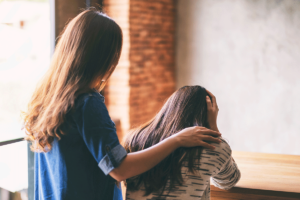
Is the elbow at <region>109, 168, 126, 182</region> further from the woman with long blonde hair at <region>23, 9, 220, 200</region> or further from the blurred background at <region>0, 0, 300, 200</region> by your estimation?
the blurred background at <region>0, 0, 300, 200</region>

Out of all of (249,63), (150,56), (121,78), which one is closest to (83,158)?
(121,78)

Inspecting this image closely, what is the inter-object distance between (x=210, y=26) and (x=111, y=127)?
270 cm

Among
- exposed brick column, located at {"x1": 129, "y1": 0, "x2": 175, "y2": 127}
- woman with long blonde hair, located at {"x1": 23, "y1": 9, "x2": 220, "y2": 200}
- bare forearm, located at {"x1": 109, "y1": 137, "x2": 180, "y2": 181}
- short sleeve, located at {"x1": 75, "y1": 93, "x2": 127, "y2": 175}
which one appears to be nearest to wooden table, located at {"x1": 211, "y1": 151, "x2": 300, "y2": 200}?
woman with long blonde hair, located at {"x1": 23, "y1": 9, "x2": 220, "y2": 200}

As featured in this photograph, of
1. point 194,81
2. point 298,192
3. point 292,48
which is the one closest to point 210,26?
point 194,81

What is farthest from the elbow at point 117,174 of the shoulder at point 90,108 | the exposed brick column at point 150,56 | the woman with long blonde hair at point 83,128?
the exposed brick column at point 150,56

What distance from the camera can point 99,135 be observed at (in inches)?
34.2

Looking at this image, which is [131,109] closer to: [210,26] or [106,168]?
[210,26]

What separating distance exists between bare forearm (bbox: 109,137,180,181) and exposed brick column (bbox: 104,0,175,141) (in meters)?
1.95

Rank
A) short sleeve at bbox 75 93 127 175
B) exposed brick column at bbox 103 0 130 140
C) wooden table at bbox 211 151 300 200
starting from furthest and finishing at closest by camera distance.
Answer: exposed brick column at bbox 103 0 130 140 < wooden table at bbox 211 151 300 200 < short sleeve at bbox 75 93 127 175

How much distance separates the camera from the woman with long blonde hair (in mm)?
882

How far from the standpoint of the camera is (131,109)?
291 cm

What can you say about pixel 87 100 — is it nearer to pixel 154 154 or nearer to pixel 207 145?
pixel 154 154

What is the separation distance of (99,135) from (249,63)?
2.63 meters

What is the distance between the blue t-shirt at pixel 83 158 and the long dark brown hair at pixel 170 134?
138 millimetres
